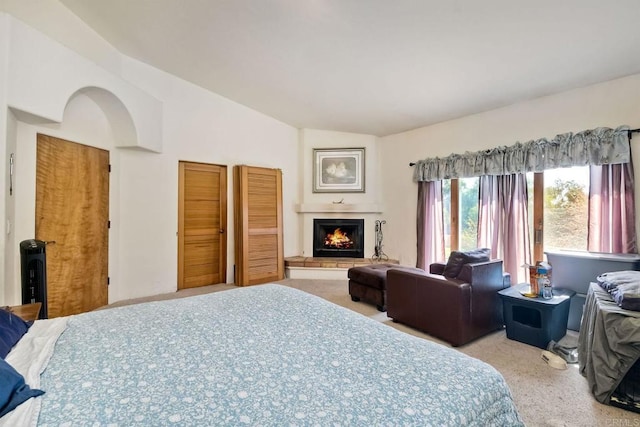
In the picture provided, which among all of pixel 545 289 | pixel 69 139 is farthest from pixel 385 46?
pixel 69 139

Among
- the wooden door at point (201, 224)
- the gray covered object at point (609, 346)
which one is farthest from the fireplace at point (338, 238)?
the gray covered object at point (609, 346)

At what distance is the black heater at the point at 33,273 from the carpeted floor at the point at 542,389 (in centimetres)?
313

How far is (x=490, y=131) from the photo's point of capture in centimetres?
398

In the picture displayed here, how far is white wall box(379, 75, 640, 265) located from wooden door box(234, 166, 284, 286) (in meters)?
1.97

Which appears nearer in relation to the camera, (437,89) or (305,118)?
(437,89)

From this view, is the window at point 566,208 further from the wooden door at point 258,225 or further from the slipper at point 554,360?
the wooden door at point 258,225

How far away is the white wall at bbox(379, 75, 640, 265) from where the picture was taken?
2971 mm

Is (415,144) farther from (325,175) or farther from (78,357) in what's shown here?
(78,357)

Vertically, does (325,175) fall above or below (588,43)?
below

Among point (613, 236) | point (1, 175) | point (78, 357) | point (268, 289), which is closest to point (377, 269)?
point (268, 289)

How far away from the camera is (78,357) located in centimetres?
109

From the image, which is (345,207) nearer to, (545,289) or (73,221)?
(545,289)

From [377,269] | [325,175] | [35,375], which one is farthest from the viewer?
[325,175]

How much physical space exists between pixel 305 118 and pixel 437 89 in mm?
2246
